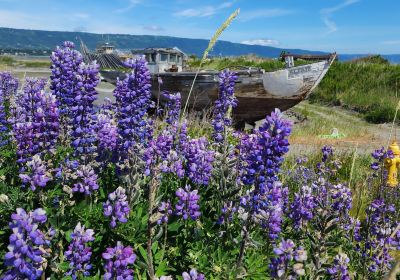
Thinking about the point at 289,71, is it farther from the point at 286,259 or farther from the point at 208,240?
the point at 286,259

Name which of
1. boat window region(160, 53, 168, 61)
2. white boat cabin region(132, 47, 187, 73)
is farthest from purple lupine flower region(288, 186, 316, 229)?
boat window region(160, 53, 168, 61)

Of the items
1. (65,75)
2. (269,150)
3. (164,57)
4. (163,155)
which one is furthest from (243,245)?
(164,57)

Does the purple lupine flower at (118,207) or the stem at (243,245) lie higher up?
the purple lupine flower at (118,207)

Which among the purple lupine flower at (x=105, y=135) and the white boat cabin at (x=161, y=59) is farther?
the white boat cabin at (x=161, y=59)

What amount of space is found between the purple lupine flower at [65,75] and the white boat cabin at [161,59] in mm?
13227

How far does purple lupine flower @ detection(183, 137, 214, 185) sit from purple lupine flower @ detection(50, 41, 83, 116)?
1.04 metres

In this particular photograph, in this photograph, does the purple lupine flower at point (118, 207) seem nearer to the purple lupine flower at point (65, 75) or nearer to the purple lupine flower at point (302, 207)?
the purple lupine flower at point (65, 75)

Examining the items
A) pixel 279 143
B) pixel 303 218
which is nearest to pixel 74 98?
pixel 279 143

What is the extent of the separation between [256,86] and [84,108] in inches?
458

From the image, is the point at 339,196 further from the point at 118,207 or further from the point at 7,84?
the point at 7,84

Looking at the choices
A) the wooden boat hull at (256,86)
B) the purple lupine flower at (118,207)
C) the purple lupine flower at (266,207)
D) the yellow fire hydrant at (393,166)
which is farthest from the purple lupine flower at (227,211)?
the wooden boat hull at (256,86)

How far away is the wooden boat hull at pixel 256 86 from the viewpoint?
46.6 ft

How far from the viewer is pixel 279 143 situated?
7.48 ft

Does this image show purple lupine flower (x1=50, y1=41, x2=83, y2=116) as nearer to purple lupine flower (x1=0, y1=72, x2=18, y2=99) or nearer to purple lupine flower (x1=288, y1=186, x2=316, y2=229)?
purple lupine flower (x1=288, y1=186, x2=316, y2=229)
